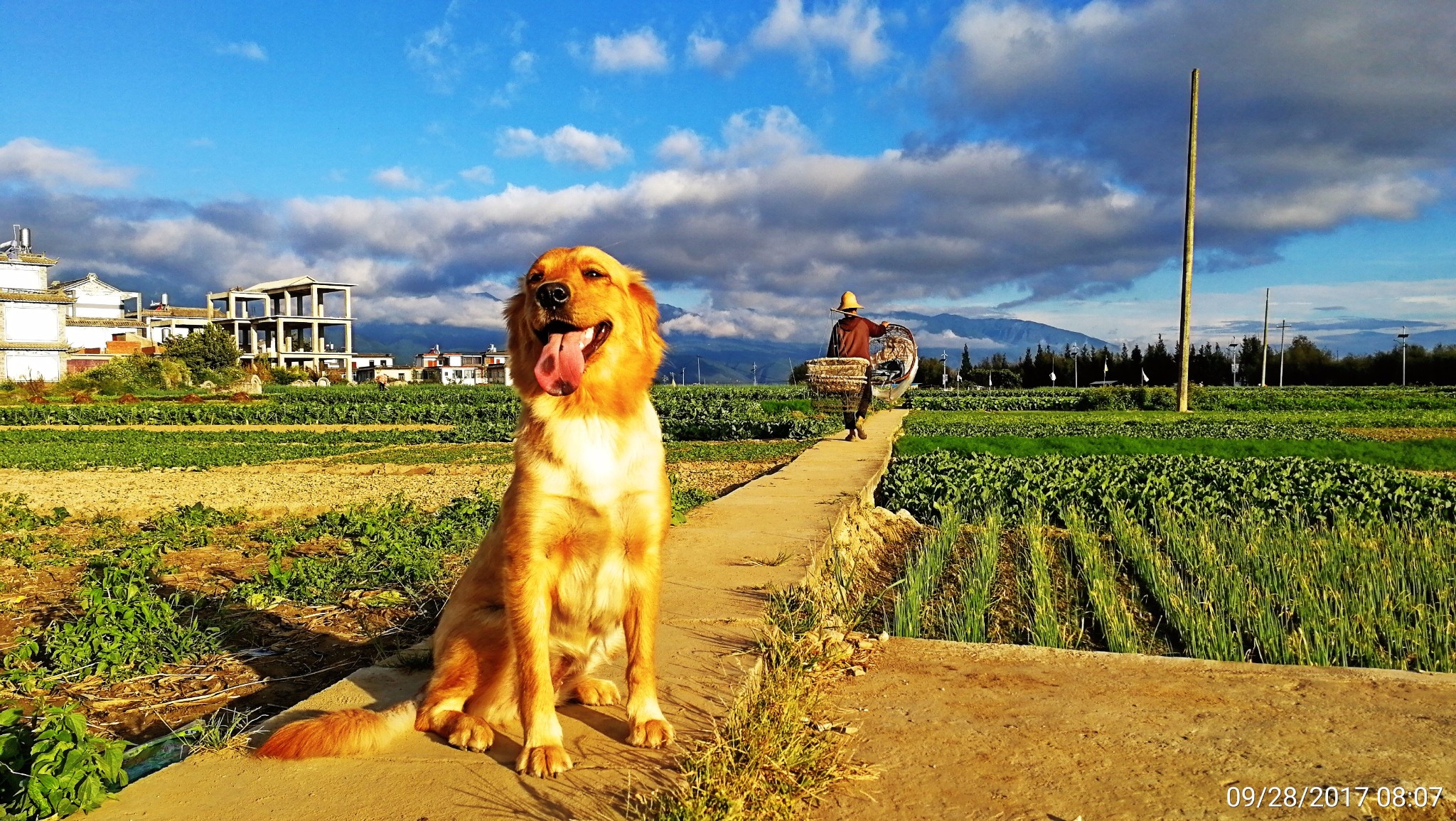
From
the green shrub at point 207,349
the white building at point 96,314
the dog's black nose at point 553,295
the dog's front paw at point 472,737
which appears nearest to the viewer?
the dog's black nose at point 553,295

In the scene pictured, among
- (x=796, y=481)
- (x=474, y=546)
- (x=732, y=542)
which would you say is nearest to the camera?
(x=732, y=542)

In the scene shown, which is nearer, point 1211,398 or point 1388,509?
point 1388,509

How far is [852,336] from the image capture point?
560 inches

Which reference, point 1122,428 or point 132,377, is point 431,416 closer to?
point 1122,428

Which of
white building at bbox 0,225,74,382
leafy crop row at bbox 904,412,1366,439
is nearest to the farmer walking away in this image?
leafy crop row at bbox 904,412,1366,439

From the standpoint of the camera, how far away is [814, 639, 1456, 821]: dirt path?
8.54ft

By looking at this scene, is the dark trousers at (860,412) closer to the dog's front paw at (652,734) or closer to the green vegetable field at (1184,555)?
the green vegetable field at (1184,555)

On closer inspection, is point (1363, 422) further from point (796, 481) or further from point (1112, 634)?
point (1112, 634)

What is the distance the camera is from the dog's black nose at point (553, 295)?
107 inches

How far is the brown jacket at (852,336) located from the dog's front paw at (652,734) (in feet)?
38.2

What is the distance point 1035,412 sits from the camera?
2925cm

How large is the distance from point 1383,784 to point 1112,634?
1.72 meters

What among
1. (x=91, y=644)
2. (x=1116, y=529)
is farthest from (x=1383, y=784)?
(x=91, y=644)

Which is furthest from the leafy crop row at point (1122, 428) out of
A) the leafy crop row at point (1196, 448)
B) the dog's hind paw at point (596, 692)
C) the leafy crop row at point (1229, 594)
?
the dog's hind paw at point (596, 692)
